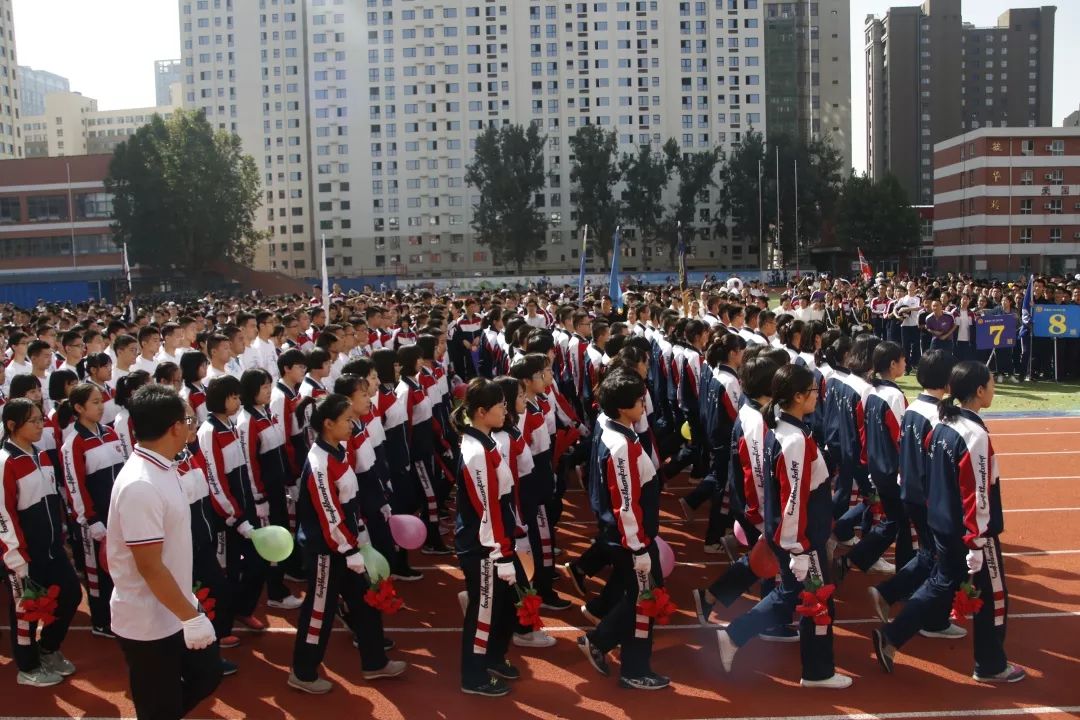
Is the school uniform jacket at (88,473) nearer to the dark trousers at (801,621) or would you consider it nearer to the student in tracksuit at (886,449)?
the dark trousers at (801,621)

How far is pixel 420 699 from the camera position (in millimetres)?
5578

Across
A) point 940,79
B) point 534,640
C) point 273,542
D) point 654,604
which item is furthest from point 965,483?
point 940,79

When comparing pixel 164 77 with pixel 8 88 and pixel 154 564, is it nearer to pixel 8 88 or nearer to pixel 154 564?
pixel 8 88

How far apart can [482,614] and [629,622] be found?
0.86m

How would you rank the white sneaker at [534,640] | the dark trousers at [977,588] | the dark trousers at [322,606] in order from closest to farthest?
the dark trousers at [977,588] → the dark trousers at [322,606] → the white sneaker at [534,640]

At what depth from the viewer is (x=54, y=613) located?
19.3 ft

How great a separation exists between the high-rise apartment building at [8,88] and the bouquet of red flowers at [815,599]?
10788 cm

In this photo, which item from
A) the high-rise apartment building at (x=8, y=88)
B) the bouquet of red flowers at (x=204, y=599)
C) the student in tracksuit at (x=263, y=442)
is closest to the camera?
the bouquet of red flowers at (x=204, y=599)

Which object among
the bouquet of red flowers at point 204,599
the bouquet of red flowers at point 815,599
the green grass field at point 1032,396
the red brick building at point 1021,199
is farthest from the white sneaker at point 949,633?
the red brick building at point 1021,199

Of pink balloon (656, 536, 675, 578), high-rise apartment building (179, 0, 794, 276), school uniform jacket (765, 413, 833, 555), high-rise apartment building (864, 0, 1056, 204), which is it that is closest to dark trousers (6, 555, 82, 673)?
pink balloon (656, 536, 675, 578)

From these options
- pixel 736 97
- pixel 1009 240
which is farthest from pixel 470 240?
pixel 1009 240

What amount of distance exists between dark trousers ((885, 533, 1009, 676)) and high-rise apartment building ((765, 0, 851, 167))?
100091 millimetres

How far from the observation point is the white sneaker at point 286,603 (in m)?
7.31

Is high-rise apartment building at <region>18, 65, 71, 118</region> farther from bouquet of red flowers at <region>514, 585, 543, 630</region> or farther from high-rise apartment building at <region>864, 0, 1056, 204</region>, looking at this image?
bouquet of red flowers at <region>514, 585, 543, 630</region>
